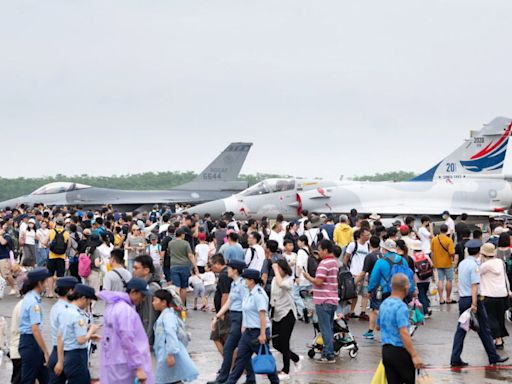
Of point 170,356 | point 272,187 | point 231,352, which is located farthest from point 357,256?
point 272,187

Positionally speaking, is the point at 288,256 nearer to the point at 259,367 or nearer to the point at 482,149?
the point at 259,367

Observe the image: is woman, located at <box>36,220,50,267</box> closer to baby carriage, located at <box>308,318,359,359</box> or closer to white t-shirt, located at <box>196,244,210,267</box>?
white t-shirt, located at <box>196,244,210,267</box>

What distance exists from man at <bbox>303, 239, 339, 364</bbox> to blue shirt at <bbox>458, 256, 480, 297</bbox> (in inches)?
66.3

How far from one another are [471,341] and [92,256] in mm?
7515

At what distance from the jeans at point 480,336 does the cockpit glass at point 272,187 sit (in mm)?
18783

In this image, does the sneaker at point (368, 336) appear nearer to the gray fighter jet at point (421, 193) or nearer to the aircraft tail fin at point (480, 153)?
the gray fighter jet at point (421, 193)

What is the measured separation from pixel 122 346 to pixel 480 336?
5.63 metres

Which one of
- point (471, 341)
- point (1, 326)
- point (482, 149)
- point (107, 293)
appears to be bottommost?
point (471, 341)

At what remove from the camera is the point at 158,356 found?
25.8ft

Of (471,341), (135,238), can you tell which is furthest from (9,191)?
(471,341)

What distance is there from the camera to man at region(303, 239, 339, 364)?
1098 centimetres

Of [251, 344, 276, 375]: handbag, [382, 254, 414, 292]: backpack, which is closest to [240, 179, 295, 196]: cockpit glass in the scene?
[382, 254, 414, 292]: backpack

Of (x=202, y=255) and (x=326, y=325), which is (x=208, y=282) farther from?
(x=326, y=325)

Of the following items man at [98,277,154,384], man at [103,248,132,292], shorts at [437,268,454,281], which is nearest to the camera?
man at [98,277,154,384]
